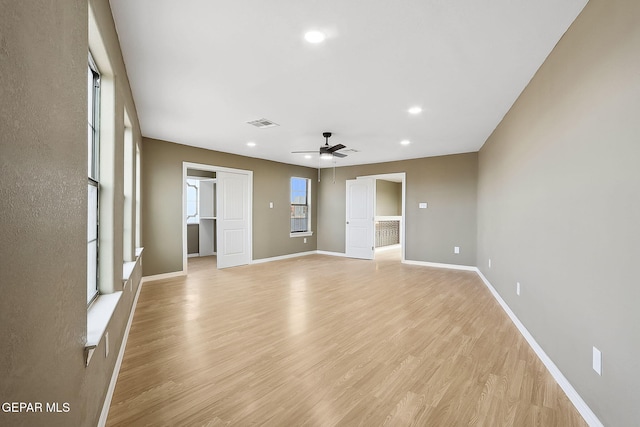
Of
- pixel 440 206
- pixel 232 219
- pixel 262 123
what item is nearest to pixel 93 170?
pixel 262 123

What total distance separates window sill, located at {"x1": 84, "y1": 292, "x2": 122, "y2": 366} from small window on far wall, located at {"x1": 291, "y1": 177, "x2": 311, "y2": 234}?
20.0 ft

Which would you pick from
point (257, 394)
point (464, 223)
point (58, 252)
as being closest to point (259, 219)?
point (464, 223)

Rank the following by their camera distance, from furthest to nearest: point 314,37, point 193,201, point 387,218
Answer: point 387,218 < point 193,201 < point 314,37

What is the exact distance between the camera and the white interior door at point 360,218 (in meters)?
7.85

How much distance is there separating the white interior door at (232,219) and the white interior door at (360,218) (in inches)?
106

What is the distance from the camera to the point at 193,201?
8359 millimetres

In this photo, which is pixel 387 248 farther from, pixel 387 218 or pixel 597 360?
pixel 597 360

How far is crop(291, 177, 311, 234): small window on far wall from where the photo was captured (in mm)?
8258

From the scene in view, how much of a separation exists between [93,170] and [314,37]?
5.96 ft

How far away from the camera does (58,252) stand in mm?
1035

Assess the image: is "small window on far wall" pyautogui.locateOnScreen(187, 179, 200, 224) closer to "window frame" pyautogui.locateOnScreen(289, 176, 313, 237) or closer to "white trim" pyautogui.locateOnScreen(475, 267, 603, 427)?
"window frame" pyautogui.locateOnScreen(289, 176, 313, 237)

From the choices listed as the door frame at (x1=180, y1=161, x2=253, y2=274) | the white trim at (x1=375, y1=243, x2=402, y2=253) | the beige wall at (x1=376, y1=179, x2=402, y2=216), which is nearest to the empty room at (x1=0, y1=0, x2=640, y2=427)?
the door frame at (x1=180, y1=161, x2=253, y2=274)

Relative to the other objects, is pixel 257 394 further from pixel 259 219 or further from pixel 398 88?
pixel 259 219

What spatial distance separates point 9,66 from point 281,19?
5.69 ft
